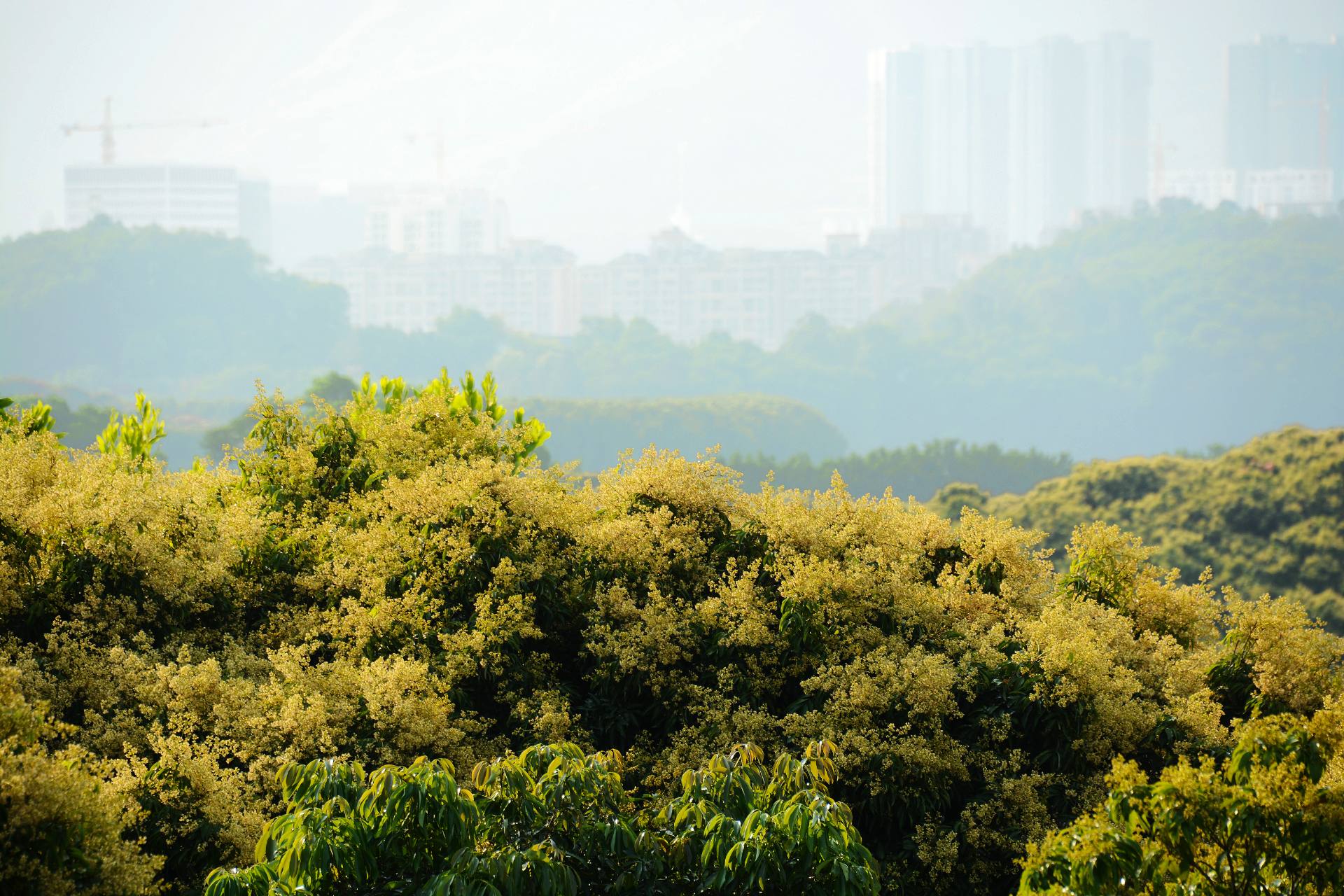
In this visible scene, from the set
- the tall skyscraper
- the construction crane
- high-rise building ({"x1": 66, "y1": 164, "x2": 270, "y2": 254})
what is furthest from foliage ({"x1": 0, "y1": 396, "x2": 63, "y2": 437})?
the tall skyscraper

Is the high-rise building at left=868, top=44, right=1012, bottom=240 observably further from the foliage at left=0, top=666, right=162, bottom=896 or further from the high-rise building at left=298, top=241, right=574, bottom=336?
the foliage at left=0, top=666, right=162, bottom=896

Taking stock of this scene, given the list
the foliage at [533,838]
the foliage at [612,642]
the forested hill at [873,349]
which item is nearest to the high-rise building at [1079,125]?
the forested hill at [873,349]

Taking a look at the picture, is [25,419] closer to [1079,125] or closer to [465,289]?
[465,289]

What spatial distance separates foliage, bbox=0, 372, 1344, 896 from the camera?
4961 mm

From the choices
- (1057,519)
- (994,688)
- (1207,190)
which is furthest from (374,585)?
(1207,190)

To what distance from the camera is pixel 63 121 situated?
112 meters

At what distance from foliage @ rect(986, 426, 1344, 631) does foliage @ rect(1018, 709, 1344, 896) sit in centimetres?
1621

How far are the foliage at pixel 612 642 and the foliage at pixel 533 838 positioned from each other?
0.14 metres

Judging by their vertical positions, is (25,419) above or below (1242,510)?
above

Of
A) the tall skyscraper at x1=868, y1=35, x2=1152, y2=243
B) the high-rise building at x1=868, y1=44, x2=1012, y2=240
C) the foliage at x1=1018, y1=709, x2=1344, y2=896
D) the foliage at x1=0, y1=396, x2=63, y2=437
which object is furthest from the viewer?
the high-rise building at x1=868, y1=44, x2=1012, y2=240

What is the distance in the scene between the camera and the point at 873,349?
285ft

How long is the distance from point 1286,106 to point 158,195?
103828 mm

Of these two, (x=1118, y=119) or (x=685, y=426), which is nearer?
(x=685, y=426)

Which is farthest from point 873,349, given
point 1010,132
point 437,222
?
point 1010,132
